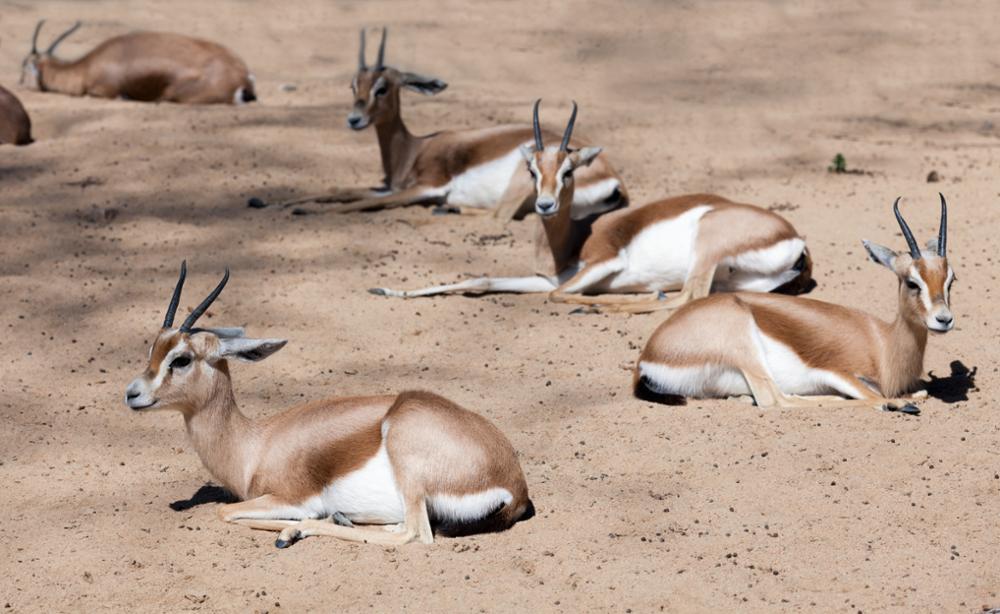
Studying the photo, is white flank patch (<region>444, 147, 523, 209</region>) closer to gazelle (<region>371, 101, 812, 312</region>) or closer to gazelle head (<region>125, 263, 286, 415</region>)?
gazelle (<region>371, 101, 812, 312</region>)

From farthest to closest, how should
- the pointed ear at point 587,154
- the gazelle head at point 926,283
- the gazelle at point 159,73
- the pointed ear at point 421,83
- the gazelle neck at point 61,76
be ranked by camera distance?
the gazelle neck at point 61,76 → the gazelle at point 159,73 → the pointed ear at point 421,83 → the pointed ear at point 587,154 → the gazelle head at point 926,283

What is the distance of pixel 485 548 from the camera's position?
4152 millimetres

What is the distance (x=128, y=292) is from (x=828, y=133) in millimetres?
5365

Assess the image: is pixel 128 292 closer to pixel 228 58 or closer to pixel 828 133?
pixel 228 58

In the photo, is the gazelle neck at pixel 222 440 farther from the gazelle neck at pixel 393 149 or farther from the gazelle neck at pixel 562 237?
the gazelle neck at pixel 393 149

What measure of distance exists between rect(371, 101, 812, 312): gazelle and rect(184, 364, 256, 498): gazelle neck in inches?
94.2

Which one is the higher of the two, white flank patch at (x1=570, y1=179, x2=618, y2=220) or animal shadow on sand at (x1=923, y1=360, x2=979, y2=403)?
animal shadow on sand at (x1=923, y1=360, x2=979, y2=403)

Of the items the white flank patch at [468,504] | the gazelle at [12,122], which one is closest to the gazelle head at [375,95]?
the gazelle at [12,122]

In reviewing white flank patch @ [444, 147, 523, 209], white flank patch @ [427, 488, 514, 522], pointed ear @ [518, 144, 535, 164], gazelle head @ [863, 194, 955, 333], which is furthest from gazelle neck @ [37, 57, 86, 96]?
white flank patch @ [427, 488, 514, 522]

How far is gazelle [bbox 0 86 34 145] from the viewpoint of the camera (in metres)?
9.02

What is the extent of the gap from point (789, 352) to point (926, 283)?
64cm

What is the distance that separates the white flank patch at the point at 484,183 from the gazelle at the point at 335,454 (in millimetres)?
4108

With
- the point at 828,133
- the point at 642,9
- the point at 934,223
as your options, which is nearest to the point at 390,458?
the point at 934,223

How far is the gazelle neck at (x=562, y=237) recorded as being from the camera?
23.9 ft
